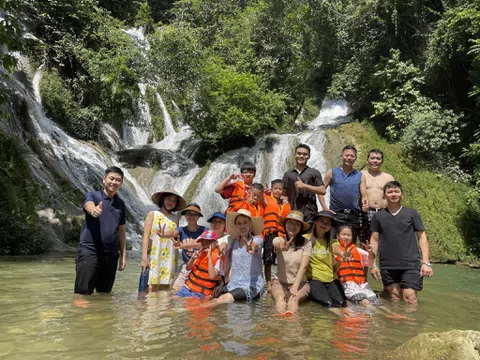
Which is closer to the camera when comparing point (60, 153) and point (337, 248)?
point (337, 248)

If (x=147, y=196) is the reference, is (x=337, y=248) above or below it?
below

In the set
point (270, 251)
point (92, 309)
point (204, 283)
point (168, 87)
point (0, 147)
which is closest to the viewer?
point (92, 309)

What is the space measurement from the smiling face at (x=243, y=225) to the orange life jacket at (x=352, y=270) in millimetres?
1443

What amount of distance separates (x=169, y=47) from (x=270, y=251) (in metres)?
16.3

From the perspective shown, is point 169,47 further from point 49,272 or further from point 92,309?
point 92,309

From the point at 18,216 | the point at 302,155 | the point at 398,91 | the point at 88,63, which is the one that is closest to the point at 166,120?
the point at 88,63

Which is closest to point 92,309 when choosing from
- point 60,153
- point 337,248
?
point 337,248

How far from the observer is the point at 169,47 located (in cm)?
2003

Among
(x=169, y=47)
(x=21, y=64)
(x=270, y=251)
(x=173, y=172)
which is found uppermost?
(x=169, y=47)

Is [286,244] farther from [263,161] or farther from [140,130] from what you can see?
[140,130]

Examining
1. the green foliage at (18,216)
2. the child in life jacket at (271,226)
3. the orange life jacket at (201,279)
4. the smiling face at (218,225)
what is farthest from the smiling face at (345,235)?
the green foliage at (18,216)

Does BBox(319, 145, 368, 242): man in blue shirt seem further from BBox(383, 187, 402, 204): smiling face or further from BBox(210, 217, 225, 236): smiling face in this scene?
BBox(210, 217, 225, 236): smiling face

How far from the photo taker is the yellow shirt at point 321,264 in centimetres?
537

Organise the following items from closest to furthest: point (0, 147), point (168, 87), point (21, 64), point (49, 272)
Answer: point (49, 272), point (0, 147), point (21, 64), point (168, 87)
